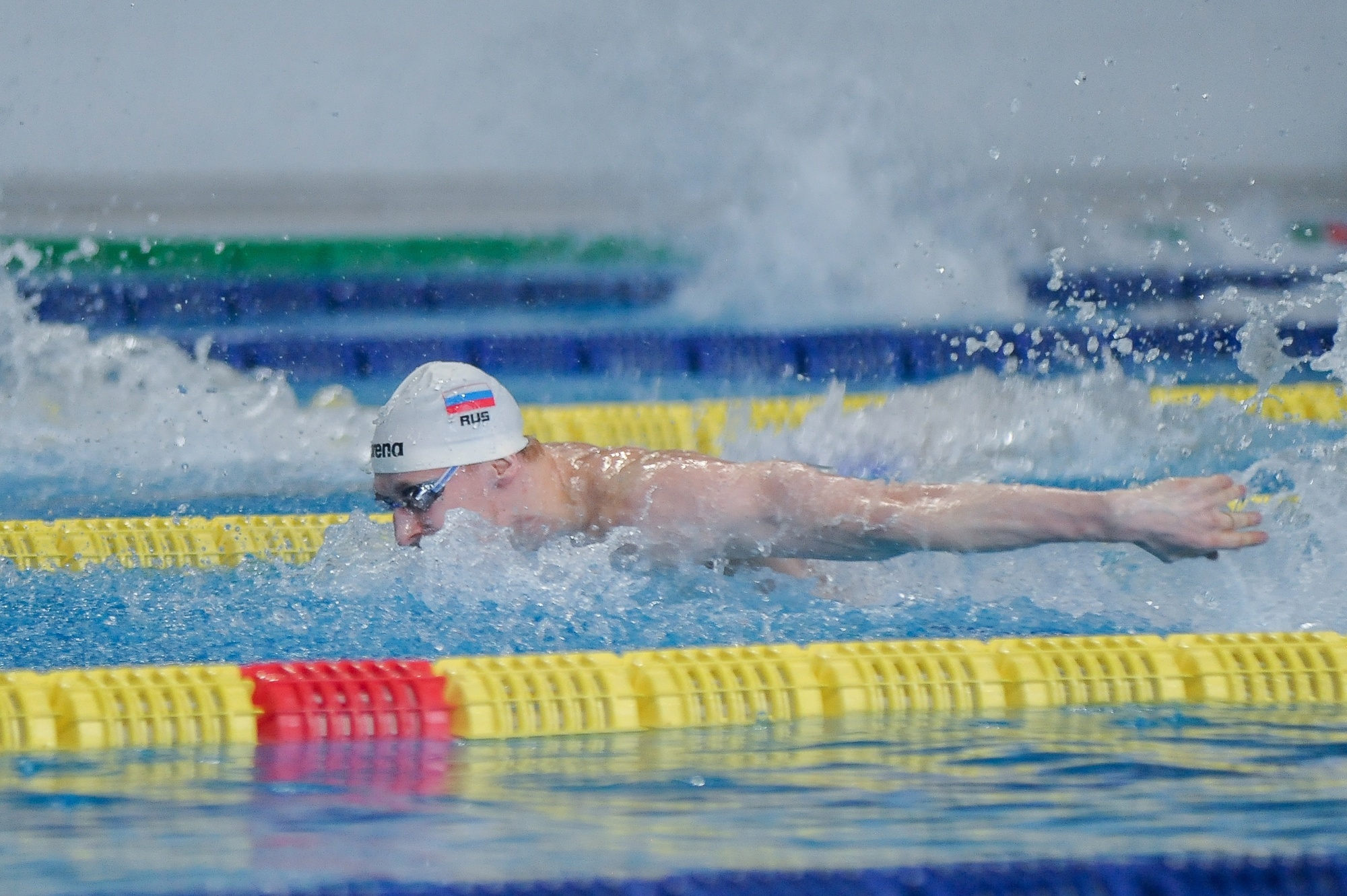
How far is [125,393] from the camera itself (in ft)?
20.4

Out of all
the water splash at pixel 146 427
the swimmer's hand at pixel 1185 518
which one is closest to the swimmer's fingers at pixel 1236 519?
the swimmer's hand at pixel 1185 518

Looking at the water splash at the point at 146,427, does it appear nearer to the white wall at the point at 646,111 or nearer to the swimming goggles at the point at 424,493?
the swimming goggles at the point at 424,493

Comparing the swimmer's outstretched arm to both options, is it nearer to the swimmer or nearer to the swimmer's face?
the swimmer

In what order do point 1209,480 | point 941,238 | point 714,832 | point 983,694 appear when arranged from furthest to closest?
point 941,238
point 983,694
point 1209,480
point 714,832

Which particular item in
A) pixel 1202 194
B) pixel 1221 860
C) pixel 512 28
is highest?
pixel 512 28

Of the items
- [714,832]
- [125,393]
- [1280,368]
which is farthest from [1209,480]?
[125,393]

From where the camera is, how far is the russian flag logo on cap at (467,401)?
10.7 feet

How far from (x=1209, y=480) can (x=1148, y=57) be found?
358 inches

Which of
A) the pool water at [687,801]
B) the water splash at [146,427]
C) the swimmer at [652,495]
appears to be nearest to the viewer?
the pool water at [687,801]

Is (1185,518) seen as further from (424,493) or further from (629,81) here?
(629,81)

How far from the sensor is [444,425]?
3.24 m

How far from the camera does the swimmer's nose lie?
317cm

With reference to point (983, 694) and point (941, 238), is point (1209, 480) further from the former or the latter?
point (941, 238)

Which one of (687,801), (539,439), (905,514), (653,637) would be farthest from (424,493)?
(539,439)
